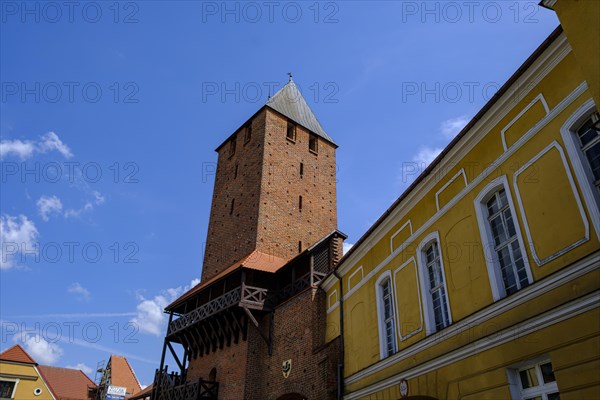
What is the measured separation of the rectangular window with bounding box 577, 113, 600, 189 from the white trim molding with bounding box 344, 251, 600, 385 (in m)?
1.13

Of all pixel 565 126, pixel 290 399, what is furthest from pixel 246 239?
pixel 565 126

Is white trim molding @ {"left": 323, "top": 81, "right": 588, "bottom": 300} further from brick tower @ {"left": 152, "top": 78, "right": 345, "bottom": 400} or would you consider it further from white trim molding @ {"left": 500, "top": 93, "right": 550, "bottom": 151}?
brick tower @ {"left": 152, "top": 78, "right": 345, "bottom": 400}

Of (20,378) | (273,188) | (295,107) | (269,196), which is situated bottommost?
(20,378)

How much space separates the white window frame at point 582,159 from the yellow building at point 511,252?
0.7 inches

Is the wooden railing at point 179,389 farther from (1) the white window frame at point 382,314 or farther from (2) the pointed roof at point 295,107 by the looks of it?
(2) the pointed roof at point 295,107

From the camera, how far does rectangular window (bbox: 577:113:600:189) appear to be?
21.6 feet

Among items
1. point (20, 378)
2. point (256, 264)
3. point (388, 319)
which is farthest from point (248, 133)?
point (20, 378)

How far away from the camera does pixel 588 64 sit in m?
6.00

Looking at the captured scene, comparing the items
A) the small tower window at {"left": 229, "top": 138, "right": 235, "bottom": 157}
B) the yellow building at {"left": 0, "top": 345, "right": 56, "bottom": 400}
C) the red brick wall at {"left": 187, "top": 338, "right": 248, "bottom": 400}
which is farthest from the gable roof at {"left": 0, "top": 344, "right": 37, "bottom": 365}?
the small tower window at {"left": 229, "top": 138, "right": 235, "bottom": 157}

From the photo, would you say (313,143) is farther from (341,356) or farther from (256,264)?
(341,356)

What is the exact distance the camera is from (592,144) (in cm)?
670

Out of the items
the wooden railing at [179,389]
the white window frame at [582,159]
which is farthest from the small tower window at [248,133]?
the white window frame at [582,159]

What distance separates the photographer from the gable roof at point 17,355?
2892 cm

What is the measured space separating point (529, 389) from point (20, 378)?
31.1 m
